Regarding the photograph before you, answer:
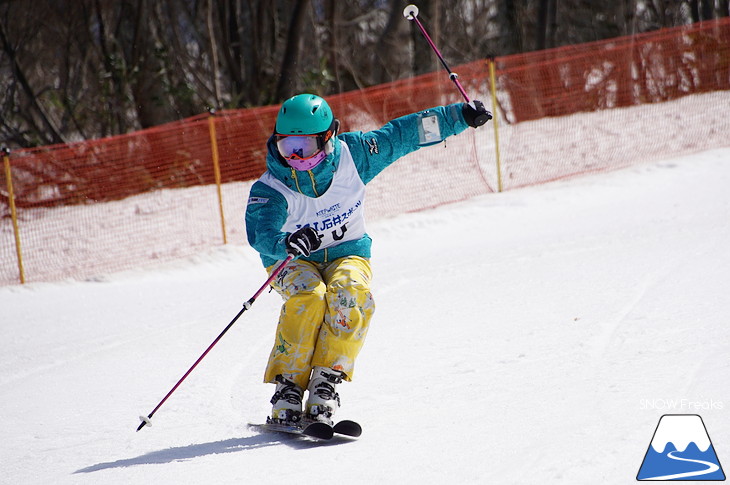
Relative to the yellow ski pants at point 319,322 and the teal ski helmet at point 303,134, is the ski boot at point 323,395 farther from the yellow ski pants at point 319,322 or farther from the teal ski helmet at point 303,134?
the teal ski helmet at point 303,134

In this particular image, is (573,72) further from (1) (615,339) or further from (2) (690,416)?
(2) (690,416)

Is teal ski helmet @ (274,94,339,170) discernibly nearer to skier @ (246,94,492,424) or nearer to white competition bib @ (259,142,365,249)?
skier @ (246,94,492,424)

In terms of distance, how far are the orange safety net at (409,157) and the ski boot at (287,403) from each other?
6077 millimetres

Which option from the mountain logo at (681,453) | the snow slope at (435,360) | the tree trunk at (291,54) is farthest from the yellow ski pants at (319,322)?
the tree trunk at (291,54)

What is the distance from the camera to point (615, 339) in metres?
5.29

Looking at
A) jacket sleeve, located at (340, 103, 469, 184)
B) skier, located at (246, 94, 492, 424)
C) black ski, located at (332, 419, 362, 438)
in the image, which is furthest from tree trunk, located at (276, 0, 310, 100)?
black ski, located at (332, 419, 362, 438)

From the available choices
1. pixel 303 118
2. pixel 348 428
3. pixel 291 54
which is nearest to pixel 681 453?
pixel 348 428

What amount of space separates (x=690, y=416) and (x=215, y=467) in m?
2.07

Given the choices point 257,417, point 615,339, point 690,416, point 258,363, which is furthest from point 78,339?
point 690,416

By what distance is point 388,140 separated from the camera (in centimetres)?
470

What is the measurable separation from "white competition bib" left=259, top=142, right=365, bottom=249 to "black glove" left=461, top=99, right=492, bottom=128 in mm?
674

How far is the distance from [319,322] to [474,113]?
1.41m

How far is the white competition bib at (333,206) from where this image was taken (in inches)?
176

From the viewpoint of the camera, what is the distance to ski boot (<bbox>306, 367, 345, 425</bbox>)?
421 cm
